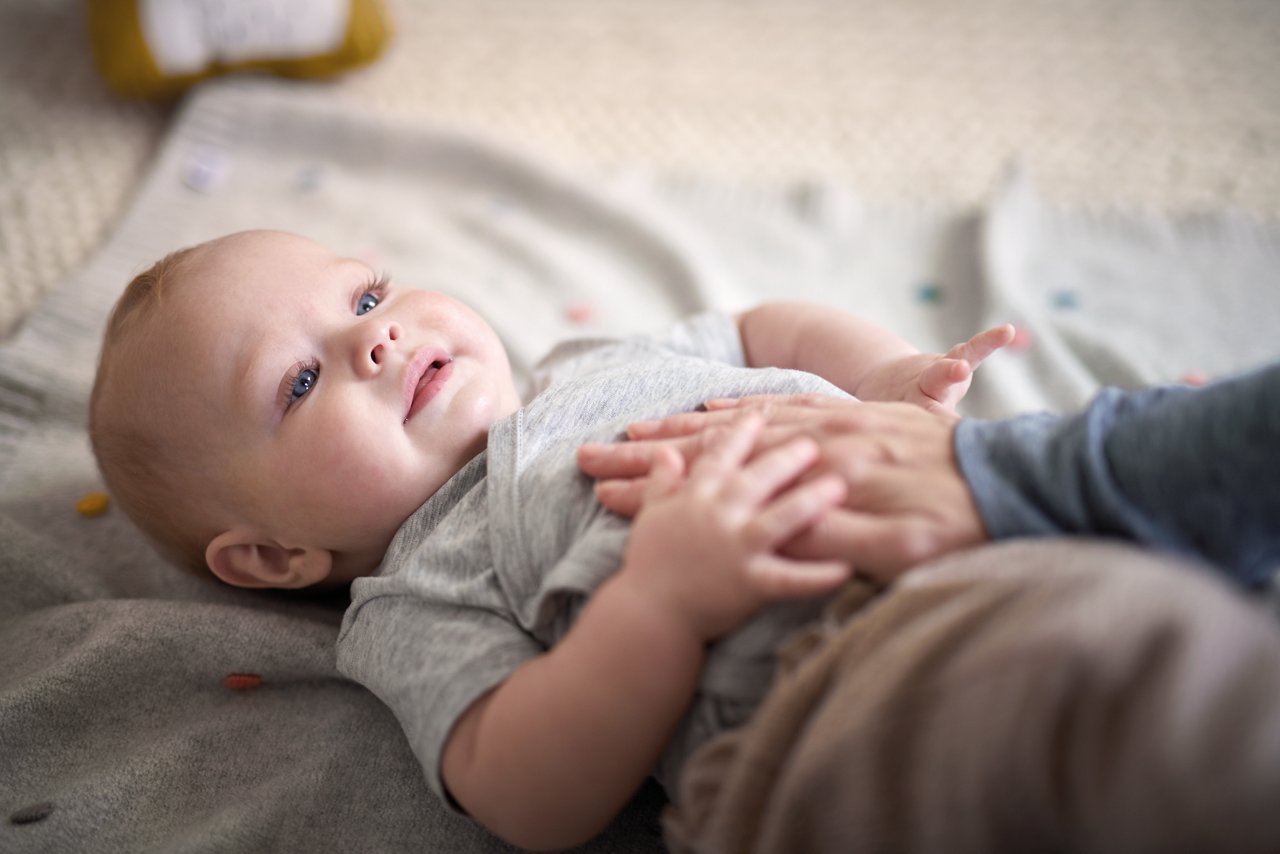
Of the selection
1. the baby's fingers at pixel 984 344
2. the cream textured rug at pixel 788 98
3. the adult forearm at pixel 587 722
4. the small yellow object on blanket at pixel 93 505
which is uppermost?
the cream textured rug at pixel 788 98

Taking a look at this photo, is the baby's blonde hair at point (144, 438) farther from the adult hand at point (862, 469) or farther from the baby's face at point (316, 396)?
the adult hand at point (862, 469)

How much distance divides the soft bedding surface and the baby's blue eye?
0.24 m

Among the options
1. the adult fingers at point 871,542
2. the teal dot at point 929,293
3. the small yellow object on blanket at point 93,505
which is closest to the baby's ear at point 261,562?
the small yellow object on blanket at point 93,505

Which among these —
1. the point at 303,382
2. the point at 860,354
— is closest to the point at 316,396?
the point at 303,382

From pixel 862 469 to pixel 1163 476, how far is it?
0.63 ft

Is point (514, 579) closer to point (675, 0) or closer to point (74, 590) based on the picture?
point (74, 590)

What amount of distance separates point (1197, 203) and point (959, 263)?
0.38 meters

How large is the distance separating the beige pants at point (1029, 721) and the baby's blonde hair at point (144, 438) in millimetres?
580

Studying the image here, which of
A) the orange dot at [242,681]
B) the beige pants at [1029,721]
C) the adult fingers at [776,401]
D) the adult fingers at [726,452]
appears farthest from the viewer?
the orange dot at [242,681]

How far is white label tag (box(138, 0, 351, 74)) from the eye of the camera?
4.85 feet

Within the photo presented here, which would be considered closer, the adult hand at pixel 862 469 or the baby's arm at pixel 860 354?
the adult hand at pixel 862 469

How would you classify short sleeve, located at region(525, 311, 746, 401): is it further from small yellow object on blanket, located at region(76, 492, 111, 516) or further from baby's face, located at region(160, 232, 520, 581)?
small yellow object on blanket, located at region(76, 492, 111, 516)

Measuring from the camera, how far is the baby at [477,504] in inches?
25.5

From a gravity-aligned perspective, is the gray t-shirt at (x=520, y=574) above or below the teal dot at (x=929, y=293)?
below
